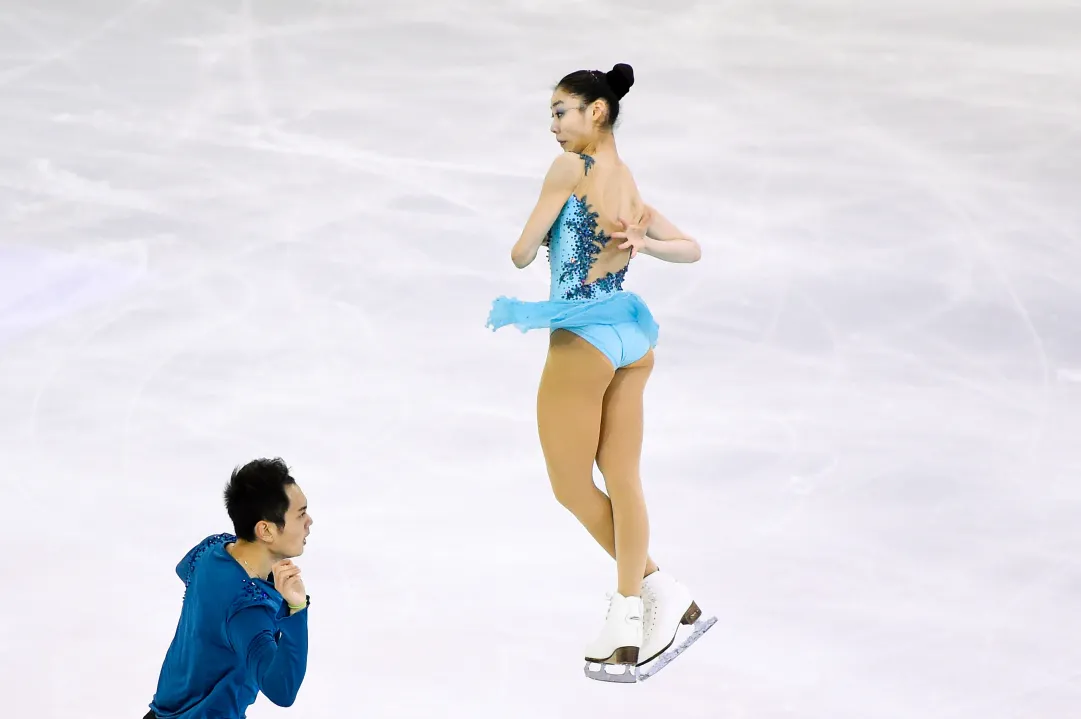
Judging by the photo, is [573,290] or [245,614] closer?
[245,614]

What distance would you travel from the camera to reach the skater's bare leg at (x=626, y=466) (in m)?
5.35

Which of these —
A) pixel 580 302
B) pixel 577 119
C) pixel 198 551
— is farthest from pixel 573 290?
pixel 198 551

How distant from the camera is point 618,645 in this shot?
17.5 ft

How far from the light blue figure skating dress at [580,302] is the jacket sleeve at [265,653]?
4.00 feet

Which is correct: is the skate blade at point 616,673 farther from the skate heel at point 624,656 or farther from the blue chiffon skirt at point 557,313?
the blue chiffon skirt at point 557,313

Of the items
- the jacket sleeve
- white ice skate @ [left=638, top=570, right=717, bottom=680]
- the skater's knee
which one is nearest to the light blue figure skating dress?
the skater's knee

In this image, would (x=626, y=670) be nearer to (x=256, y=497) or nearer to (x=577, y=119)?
(x=256, y=497)

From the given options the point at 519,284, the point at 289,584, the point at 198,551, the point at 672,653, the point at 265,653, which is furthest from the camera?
the point at 519,284

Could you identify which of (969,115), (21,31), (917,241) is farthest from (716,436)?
(21,31)

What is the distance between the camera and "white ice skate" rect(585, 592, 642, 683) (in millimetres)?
5316

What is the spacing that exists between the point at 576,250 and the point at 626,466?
750 mm

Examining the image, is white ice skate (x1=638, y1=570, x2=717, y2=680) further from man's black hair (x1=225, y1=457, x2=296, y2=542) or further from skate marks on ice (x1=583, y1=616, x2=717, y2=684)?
man's black hair (x1=225, y1=457, x2=296, y2=542)

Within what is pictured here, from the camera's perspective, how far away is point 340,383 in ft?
27.9

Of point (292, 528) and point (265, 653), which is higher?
point (292, 528)
